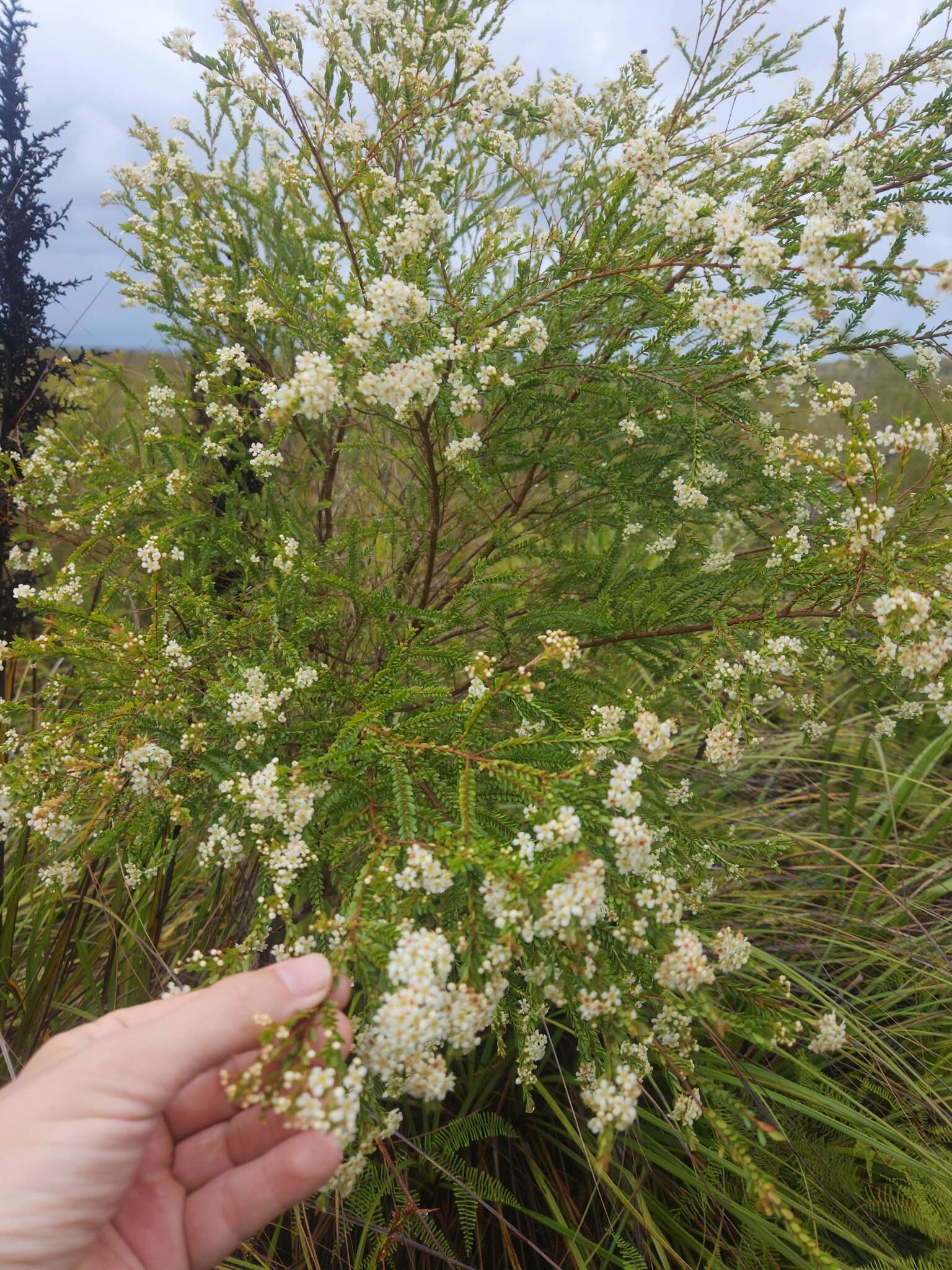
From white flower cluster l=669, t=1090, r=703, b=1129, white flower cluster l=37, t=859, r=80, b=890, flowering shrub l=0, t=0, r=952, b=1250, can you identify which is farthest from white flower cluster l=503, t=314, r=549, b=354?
white flower cluster l=37, t=859, r=80, b=890

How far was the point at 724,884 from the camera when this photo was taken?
3170 mm

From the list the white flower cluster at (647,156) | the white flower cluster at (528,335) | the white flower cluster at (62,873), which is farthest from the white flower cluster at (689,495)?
the white flower cluster at (62,873)

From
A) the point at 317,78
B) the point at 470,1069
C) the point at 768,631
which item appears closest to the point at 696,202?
the point at 768,631

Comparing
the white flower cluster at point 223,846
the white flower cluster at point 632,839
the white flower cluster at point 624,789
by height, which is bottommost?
the white flower cluster at point 223,846

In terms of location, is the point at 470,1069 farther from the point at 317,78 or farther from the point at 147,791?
the point at 317,78

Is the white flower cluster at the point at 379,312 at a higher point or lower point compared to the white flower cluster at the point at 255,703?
higher

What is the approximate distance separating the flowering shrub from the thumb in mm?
90

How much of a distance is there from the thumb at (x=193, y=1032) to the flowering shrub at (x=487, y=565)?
9cm

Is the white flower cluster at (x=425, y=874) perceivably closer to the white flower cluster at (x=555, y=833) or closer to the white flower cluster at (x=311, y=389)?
the white flower cluster at (x=555, y=833)

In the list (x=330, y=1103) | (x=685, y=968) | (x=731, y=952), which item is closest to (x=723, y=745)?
(x=731, y=952)

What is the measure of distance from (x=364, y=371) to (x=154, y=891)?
247 centimetres

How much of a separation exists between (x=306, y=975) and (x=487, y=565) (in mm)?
1409

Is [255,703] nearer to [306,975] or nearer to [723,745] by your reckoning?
[306,975]

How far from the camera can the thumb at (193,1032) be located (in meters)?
1.17
